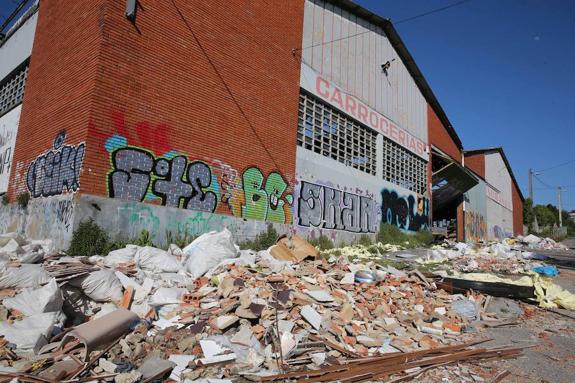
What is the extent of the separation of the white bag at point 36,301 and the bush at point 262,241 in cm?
588

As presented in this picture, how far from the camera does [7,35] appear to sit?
13.1 m

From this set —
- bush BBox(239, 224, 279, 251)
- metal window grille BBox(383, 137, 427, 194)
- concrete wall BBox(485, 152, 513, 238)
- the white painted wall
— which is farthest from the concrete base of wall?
concrete wall BBox(485, 152, 513, 238)

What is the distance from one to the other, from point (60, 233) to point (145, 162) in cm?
218

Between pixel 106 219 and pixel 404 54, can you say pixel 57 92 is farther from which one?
pixel 404 54

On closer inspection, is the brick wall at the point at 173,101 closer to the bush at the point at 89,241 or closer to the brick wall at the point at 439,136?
the bush at the point at 89,241

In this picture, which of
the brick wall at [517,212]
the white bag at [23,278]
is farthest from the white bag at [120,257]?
the brick wall at [517,212]

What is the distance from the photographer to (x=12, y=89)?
12070 mm

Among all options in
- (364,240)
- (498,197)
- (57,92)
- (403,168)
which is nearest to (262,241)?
(364,240)

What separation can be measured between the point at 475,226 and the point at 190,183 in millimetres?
25450

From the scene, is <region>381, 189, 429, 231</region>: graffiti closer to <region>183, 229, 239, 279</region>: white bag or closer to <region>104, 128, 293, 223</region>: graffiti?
<region>104, 128, 293, 223</region>: graffiti

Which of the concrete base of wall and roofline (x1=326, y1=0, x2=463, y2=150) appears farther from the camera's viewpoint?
roofline (x1=326, y1=0, x2=463, y2=150)

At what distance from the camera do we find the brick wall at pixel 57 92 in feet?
24.9

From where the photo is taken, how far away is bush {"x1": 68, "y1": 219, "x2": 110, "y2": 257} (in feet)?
A: 21.8

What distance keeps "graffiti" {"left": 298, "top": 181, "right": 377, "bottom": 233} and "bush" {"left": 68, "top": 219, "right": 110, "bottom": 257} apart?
6401 mm
